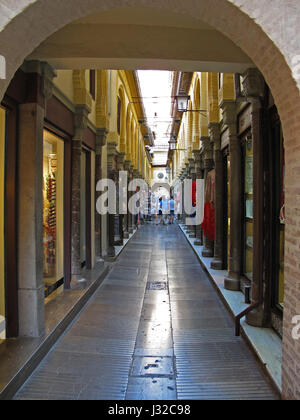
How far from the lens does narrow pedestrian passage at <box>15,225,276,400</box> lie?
3398mm

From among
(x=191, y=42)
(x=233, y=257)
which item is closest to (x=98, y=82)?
(x=191, y=42)

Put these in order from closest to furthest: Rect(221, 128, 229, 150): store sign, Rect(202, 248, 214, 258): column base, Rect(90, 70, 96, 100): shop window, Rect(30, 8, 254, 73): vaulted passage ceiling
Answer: Rect(30, 8, 254, 73): vaulted passage ceiling
Rect(221, 128, 229, 150): store sign
Rect(90, 70, 96, 100): shop window
Rect(202, 248, 214, 258): column base

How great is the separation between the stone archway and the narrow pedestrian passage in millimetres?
922

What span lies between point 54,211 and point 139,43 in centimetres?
353

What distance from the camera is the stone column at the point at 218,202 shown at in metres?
8.43

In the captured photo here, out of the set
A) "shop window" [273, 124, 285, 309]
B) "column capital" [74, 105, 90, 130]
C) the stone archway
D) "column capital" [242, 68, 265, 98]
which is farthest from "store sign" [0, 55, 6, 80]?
"column capital" [74, 105, 90, 130]

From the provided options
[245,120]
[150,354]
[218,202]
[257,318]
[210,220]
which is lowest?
[150,354]

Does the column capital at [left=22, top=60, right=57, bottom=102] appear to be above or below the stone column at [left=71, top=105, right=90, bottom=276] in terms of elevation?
above

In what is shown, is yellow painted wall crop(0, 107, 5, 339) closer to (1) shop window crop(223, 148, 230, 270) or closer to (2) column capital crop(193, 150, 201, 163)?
(1) shop window crop(223, 148, 230, 270)

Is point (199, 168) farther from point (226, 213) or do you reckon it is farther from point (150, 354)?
point (150, 354)

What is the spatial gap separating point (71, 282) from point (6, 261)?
2.55 metres

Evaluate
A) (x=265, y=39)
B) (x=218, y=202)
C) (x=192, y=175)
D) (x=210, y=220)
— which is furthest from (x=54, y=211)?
(x=192, y=175)

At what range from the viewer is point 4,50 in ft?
8.31

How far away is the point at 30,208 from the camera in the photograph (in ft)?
13.7
